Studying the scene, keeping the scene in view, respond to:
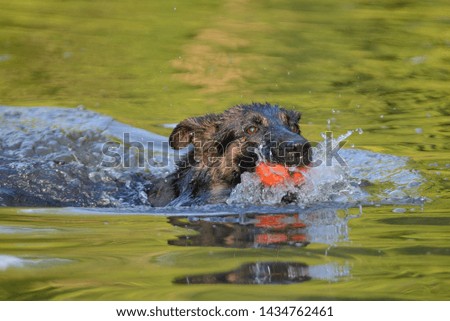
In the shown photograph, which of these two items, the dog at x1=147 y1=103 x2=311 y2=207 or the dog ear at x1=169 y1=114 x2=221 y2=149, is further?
the dog ear at x1=169 y1=114 x2=221 y2=149

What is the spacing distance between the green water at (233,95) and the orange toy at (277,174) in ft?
2.65

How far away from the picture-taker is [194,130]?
389 inches

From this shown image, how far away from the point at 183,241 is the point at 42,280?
1.46 metres

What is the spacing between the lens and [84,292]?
5879mm

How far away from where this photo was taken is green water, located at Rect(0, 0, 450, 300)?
6188mm

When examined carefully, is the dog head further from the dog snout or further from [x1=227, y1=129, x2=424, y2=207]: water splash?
[x1=227, y1=129, x2=424, y2=207]: water splash

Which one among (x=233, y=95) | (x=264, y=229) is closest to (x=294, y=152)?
(x=264, y=229)

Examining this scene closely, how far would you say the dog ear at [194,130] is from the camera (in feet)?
32.3

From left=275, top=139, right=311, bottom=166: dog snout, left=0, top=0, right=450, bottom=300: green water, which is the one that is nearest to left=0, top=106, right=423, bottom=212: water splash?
left=275, top=139, right=311, bottom=166: dog snout

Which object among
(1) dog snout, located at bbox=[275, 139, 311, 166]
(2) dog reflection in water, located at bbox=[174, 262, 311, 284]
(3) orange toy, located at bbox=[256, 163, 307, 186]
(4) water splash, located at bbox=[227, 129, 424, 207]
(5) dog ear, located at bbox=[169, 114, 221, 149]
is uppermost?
(5) dog ear, located at bbox=[169, 114, 221, 149]
